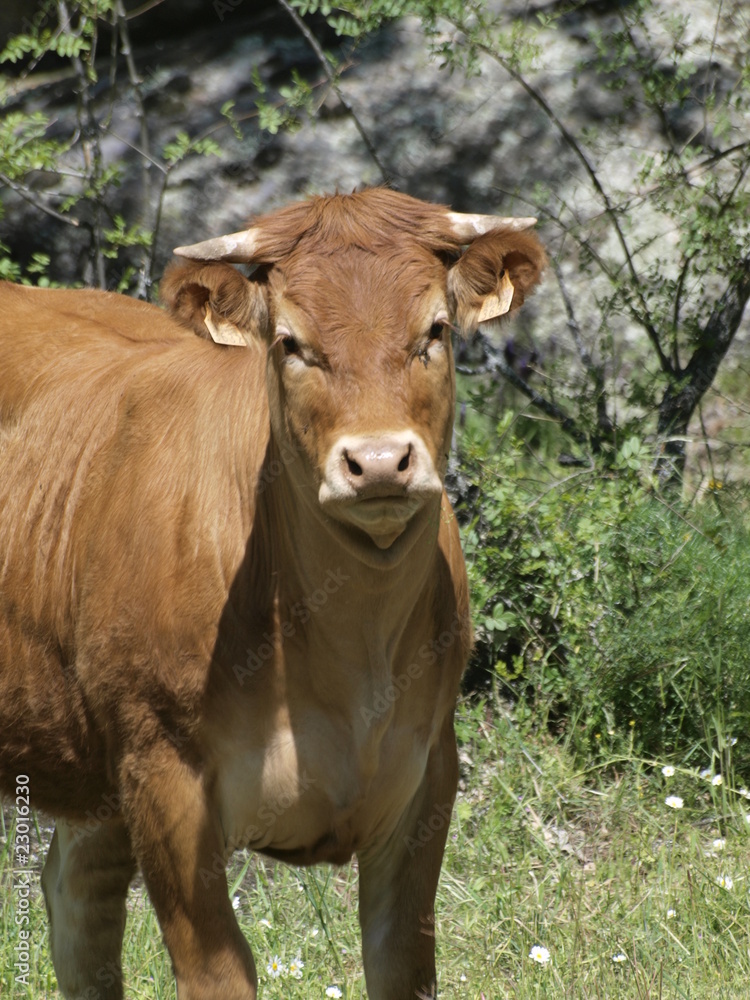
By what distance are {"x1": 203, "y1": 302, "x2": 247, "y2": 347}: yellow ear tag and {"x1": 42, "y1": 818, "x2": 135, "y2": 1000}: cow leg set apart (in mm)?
1620

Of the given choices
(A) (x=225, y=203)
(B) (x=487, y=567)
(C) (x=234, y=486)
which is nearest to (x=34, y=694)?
(C) (x=234, y=486)

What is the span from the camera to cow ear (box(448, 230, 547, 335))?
3.02 meters

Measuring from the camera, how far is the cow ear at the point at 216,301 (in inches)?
116

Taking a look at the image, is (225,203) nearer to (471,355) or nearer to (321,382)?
(471,355)

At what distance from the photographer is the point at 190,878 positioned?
9.94 ft

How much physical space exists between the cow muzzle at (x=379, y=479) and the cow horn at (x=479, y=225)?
0.66m

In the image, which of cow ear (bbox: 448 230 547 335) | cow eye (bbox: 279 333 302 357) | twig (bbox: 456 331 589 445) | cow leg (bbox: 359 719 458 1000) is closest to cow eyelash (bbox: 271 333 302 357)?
cow eye (bbox: 279 333 302 357)

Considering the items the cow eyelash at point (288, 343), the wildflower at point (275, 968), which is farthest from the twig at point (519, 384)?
the cow eyelash at point (288, 343)

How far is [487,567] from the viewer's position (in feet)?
16.8

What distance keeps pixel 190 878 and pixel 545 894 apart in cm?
156

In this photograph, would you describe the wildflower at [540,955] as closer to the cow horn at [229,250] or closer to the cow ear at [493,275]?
the cow ear at [493,275]

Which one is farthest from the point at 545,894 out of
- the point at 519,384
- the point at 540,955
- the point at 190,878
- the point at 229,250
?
the point at 519,384

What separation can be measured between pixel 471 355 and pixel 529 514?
1772 millimetres

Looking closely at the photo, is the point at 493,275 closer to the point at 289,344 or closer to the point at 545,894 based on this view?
the point at 289,344
